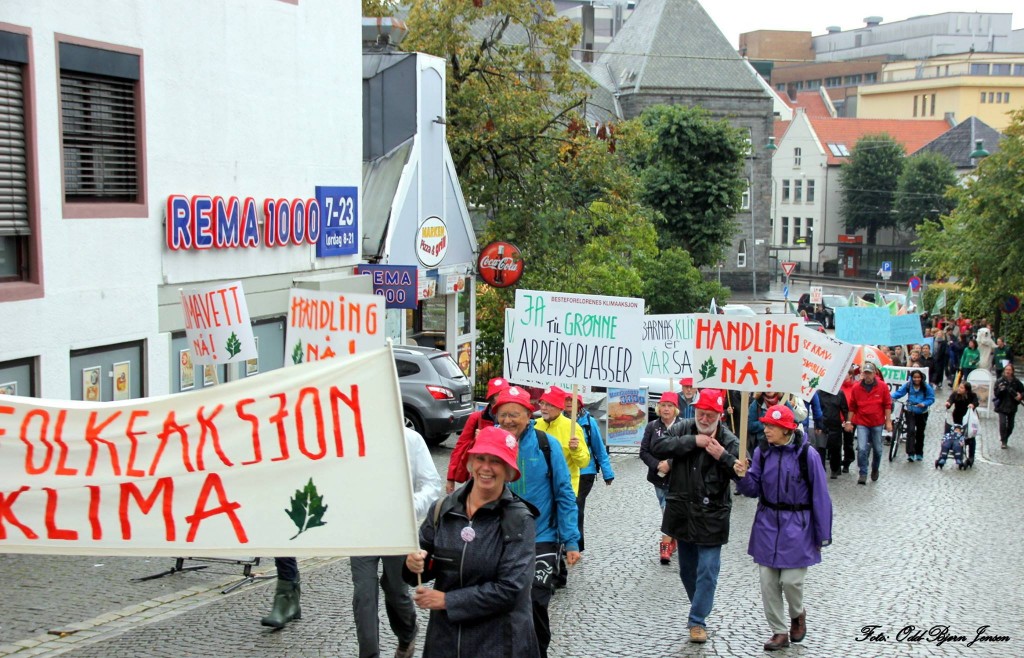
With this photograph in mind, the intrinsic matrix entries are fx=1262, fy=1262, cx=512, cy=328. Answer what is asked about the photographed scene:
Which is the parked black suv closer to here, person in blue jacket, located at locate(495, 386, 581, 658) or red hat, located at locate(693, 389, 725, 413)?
red hat, located at locate(693, 389, 725, 413)

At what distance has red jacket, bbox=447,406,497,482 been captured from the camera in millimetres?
8375

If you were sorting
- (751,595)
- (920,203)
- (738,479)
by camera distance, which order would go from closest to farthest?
(738,479), (751,595), (920,203)

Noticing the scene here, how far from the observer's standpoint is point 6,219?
12062 mm

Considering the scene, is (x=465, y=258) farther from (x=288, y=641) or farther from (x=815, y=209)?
(x=815, y=209)

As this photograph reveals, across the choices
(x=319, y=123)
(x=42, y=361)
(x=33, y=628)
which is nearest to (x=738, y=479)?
(x=33, y=628)

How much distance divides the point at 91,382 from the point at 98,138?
262 centimetres

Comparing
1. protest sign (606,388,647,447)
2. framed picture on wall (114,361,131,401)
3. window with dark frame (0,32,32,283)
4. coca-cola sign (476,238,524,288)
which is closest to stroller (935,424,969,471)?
protest sign (606,388,647,447)

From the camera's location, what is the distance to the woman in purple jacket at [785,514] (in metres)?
8.57

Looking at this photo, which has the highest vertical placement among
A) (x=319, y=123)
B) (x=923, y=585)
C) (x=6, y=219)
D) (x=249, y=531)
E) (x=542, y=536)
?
(x=319, y=123)

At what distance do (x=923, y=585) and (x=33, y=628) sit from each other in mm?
7163

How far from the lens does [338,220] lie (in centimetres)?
1867

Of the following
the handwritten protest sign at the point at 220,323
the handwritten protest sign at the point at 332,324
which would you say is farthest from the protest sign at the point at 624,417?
the handwritten protest sign at the point at 332,324

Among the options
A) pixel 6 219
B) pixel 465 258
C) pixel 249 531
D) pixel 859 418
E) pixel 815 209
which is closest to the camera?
pixel 249 531

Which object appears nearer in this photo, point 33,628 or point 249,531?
point 249,531
